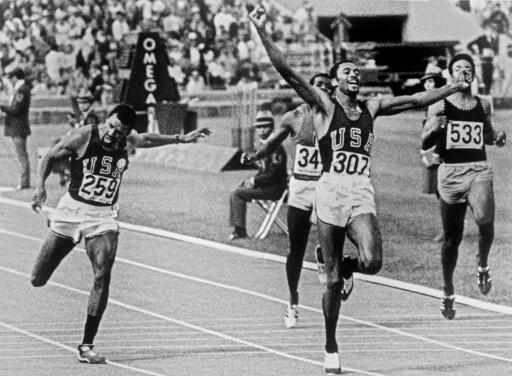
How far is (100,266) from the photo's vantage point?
11.3 metres

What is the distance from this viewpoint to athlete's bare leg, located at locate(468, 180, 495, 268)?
13.3 m

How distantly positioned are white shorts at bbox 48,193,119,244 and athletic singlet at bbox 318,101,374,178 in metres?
1.92

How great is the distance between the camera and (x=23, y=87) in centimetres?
2378

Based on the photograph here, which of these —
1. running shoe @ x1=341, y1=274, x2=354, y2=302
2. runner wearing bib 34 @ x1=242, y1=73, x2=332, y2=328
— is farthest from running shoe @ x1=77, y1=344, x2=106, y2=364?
runner wearing bib 34 @ x1=242, y1=73, x2=332, y2=328

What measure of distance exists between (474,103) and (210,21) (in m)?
25.3

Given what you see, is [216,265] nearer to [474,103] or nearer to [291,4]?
[474,103]

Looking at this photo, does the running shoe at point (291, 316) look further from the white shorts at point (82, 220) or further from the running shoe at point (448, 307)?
the white shorts at point (82, 220)

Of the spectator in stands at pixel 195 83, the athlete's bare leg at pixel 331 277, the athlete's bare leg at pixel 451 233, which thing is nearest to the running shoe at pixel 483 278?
the athlete's bare leg at pixel 451 233

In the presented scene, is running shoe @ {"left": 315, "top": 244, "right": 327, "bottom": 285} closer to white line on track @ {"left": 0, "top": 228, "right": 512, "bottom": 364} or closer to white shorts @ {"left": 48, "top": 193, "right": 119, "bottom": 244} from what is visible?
white line on track @ {"left": 0, "top": 228, "right": 512, "bottom": 364}

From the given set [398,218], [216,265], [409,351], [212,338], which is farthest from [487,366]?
[398,218]

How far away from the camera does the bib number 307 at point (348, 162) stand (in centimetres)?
1085

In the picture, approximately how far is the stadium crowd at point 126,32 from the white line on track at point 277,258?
1389cm

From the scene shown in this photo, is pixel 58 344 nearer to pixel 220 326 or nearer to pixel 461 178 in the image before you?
pixel 220 326

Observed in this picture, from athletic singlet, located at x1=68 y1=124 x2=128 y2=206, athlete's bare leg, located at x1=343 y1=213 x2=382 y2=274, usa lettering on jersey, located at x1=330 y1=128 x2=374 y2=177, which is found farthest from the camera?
athletic singlet, located at x1=68 y1=124 x2=128 y2=206
